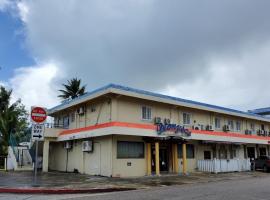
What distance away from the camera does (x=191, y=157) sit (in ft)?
92.8

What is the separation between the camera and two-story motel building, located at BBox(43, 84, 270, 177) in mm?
22562

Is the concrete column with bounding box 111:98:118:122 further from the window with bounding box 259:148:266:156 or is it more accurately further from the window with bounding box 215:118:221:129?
the window with bounding box 259:148:266:156

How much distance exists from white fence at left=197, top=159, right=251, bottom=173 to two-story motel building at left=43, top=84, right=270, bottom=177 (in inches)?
30.2

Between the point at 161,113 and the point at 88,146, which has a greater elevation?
the point at 161,113

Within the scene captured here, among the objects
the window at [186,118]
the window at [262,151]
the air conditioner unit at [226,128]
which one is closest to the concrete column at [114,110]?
the window at [186,118]

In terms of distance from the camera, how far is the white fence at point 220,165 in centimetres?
2723

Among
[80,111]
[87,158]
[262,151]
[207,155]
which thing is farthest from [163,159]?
[262,151]

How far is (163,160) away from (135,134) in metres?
5.54

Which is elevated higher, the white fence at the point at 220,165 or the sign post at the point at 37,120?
the sign post at the point at 37,120

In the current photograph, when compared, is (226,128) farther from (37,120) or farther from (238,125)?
(37,120)

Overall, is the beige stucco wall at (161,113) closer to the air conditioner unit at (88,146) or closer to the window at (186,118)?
the window at (186,118)

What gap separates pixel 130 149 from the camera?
23375 mm

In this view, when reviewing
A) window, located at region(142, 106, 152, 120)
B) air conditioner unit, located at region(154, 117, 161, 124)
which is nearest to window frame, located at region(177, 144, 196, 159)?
air conditioner unit, located at region(154, 117, 161, 124)

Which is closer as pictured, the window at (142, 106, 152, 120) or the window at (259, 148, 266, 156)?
the window at (142, 106, 152, 120)
